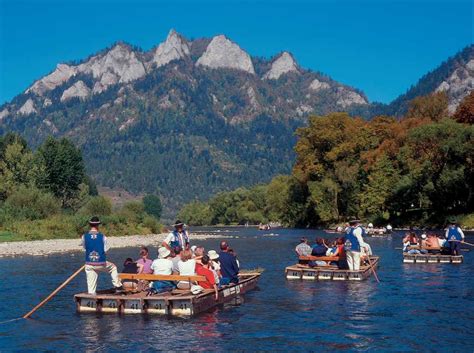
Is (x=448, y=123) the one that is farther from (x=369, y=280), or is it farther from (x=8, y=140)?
(x=8, y=140)

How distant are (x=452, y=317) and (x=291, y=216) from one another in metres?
115

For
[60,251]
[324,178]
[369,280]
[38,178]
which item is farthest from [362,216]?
[369,280]

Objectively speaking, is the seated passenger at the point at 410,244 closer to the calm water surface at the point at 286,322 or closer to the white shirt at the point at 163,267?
the calm water surface at the point at 286,322

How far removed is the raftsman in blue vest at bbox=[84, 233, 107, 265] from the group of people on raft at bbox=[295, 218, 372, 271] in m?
13.7

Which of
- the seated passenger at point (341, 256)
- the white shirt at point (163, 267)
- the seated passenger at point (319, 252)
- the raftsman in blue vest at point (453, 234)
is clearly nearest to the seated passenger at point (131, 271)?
the white shirt at point (163, 267)

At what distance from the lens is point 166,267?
25266 millimetres

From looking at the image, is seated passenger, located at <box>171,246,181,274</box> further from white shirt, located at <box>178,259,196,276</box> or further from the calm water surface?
the calm water surface

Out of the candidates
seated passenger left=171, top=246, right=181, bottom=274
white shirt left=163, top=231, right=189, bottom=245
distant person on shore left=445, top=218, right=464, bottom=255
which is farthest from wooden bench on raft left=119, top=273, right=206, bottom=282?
distant person on shore left=445, top=218, right=464, bottom=255

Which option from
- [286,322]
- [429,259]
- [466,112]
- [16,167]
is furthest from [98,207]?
[286,322]

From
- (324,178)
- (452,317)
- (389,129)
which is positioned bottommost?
(452,317)

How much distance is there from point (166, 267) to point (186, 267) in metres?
0.95

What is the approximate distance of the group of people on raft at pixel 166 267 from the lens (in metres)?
24.2

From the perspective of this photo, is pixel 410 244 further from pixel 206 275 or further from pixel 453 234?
pixel 206 275

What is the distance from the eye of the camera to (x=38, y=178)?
11181 cm
